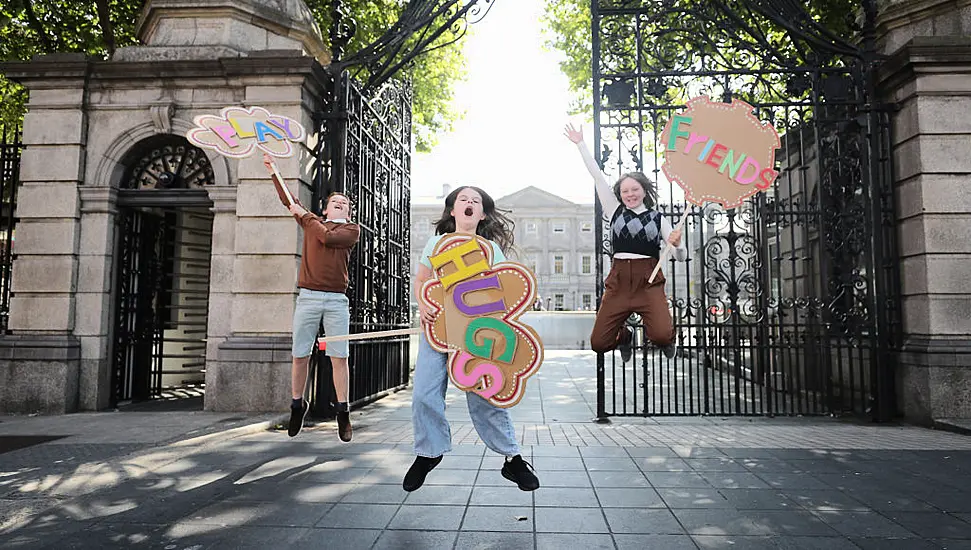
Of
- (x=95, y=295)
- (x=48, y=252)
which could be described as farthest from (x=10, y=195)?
(x=95, y=295)

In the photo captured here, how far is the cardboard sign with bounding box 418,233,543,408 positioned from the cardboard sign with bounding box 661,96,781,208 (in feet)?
6.70

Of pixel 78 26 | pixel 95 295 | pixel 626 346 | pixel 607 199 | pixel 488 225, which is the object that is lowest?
pixel 626 346

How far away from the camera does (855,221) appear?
29.1 ft

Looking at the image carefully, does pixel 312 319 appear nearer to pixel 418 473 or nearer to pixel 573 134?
pixel 418 473

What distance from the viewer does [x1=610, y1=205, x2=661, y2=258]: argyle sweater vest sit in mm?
5098

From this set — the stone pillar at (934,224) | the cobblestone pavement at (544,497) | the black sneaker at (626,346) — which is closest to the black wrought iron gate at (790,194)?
the stone pillar at (934,224)

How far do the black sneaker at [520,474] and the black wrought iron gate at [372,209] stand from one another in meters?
4.81

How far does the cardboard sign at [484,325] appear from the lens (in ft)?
12.1

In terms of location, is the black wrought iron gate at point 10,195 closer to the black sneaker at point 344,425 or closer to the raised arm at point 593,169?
the black sneaker at point 344,425

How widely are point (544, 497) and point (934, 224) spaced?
23.7 ft

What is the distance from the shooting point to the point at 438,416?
12.8 ft

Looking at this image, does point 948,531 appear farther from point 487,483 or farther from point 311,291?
point 311,291

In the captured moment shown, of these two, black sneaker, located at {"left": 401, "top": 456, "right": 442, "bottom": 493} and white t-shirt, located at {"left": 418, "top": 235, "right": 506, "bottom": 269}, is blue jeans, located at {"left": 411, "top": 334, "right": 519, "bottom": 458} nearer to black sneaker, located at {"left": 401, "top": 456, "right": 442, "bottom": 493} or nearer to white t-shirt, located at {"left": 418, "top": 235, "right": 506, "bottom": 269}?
black sneaker, located at {"left": 401, "top": 456, "right": 442, "bottom": 493}

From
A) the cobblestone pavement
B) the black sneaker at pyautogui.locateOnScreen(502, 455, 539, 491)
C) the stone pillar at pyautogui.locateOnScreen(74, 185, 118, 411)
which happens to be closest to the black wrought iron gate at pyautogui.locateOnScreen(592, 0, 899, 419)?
the cobblestone pavement
